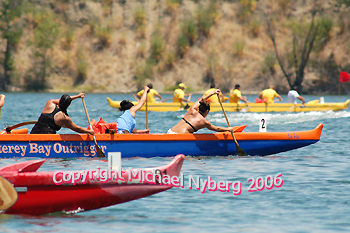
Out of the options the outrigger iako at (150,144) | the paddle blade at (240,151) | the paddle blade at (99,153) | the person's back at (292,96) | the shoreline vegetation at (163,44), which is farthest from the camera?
the shoreline vegetation at (163,44)

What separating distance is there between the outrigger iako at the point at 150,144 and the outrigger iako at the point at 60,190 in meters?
4.16

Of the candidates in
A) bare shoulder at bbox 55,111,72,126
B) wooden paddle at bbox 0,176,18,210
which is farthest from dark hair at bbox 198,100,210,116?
wooden paddle at bbox 0,176,18,210

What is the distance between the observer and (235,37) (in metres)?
58.4

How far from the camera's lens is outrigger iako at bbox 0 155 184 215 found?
6918 mm

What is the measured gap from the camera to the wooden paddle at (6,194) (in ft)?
22.4

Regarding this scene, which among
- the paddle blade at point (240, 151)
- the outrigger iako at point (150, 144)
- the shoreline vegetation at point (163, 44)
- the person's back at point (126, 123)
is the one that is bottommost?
the paddle blade at point (240, 151)

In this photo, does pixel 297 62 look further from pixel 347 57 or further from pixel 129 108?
pixel 129 108


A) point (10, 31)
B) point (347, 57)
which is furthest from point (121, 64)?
point (347, 57)

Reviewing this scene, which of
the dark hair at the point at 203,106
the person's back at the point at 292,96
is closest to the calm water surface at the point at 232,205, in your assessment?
the dark hair at the point at 203,106

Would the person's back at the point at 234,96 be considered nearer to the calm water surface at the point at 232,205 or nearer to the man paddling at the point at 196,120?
the calm water surface at the point at 232,205

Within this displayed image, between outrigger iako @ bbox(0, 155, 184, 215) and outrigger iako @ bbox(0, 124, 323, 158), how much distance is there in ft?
13.7

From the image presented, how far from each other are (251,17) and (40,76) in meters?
23.6

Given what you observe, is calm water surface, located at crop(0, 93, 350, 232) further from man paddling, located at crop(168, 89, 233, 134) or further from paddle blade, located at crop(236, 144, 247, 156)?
man paddling, located at crop(168, 89, 233, 134)

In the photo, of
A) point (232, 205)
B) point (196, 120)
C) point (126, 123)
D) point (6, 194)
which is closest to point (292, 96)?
point (196, 120)
